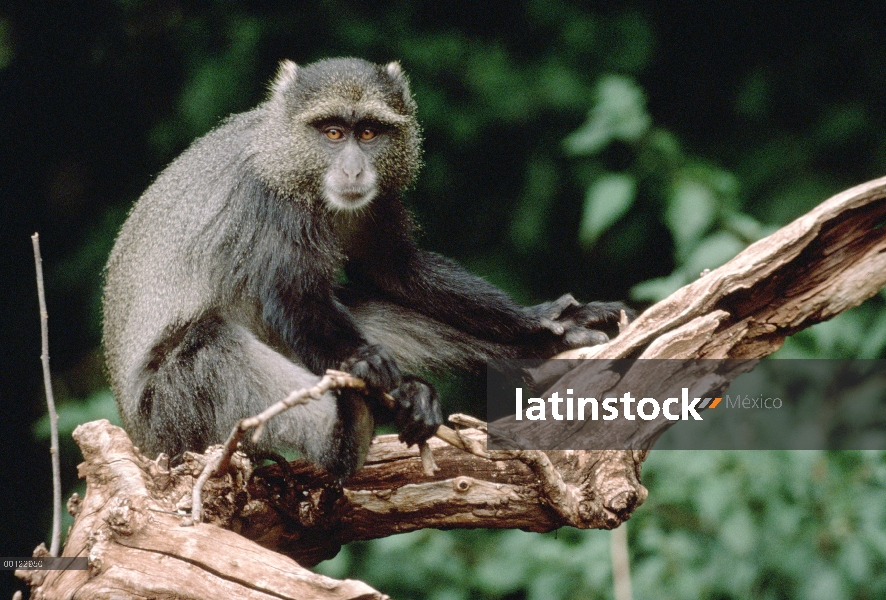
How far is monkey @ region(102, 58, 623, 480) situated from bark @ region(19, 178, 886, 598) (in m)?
0.24

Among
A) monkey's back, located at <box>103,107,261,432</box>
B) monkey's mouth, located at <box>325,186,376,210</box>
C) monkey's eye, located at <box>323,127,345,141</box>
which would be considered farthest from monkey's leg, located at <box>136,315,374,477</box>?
monkey's eye, located at <box>323,127,345,141</box>

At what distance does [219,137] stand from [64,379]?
Result: 3758 millimetres

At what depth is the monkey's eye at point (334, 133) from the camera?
4.73 m

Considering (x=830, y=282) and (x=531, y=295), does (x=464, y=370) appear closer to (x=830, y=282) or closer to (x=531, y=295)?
(x=830, y=282)

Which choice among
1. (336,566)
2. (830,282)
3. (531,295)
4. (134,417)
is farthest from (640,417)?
(531,295)

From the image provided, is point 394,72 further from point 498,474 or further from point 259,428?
point 259,428

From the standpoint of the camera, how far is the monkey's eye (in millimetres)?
4727

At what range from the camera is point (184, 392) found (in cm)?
439

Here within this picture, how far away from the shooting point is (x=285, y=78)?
495 cm

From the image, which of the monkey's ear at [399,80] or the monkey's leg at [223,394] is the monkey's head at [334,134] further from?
the monkey's leg at [223,394]

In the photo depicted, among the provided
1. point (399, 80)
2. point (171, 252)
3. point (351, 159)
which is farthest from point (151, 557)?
point (399, 80)

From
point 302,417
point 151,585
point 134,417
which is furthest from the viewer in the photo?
point 134,417

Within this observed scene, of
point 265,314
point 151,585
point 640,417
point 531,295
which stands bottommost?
point 151,585

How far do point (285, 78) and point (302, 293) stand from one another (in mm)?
1307
